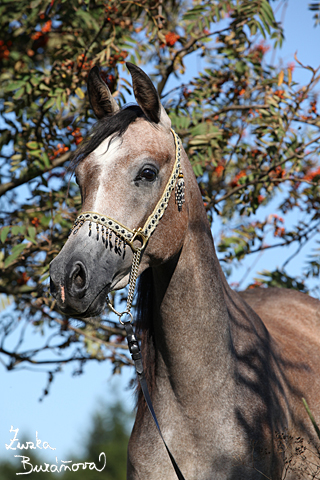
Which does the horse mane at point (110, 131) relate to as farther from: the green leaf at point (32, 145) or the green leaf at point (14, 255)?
the green leaf at point (32, 145)

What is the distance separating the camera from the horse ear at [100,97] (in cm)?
266

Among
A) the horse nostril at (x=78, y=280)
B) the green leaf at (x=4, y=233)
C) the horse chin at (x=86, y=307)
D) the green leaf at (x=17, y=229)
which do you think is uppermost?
the green leaf at (x=17, y=229)

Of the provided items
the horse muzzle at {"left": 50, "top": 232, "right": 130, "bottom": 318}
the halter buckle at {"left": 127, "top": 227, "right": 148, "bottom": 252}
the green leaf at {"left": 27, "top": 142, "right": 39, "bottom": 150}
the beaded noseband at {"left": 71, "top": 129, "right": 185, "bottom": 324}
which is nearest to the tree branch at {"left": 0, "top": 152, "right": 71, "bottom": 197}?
the green leaf at {"left": 27, "top": 142, "right": 39, "bottom": 150}

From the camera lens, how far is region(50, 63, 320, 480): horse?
2.15 metres

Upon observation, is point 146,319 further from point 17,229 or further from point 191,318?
point 17,229

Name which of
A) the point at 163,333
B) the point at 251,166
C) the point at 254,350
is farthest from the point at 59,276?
the point at 251,166

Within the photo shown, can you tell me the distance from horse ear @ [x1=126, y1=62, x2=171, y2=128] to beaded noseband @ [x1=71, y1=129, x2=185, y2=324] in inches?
5.6

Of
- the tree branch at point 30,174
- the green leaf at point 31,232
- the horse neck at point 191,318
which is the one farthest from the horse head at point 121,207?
the tree branch at point 30,174

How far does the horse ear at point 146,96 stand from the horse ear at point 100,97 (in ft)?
1.15

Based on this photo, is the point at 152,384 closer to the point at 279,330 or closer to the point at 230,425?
the point at 230,425

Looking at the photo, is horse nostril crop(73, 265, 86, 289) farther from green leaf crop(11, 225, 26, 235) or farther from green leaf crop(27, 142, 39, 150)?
green leaf crop(27, 142, 39, 150)

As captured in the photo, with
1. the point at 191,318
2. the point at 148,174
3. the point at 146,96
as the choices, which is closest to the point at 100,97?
the point at 146,96

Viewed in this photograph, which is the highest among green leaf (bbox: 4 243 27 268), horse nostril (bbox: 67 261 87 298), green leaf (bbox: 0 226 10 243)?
green leaf (bbox: 0 226 10 243)

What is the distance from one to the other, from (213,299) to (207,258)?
0.69 feet
